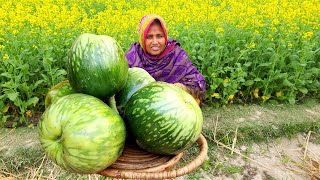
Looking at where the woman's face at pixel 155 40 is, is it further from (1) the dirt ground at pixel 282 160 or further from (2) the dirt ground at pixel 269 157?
(1) the dirt ground at pixel 282 160

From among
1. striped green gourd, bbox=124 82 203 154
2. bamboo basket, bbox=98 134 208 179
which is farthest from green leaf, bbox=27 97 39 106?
striped green gourd, bbox=124 82 203 154

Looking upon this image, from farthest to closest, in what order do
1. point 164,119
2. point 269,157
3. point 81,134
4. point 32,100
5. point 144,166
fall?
point 269,157 < point 32,100 < point 144,166 < point 164,119 < point 81,134

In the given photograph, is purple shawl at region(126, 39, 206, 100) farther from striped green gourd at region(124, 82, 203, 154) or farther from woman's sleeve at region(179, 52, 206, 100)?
striped green gourd at region(124, 82, 203, 154)

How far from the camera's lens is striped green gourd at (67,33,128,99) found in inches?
68.8

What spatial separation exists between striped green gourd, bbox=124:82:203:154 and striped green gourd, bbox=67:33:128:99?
17cm

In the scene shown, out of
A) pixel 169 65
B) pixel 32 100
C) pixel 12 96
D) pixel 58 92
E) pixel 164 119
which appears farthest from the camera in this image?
pixel 32 100

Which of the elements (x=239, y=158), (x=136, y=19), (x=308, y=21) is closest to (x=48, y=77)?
(x=136, y=19)

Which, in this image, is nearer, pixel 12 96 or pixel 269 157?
pixel 12 96

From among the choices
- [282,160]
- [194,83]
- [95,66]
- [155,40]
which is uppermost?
[95,66]

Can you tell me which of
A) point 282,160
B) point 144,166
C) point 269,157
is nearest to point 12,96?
point 144,166

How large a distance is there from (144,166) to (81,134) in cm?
43

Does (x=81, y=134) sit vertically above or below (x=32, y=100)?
above

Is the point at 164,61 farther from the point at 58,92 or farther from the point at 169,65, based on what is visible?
the point at 58,92

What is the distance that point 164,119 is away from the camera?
1654mm
